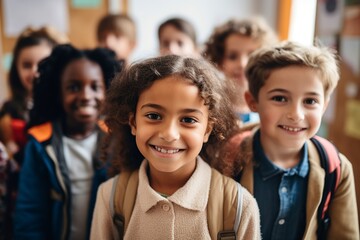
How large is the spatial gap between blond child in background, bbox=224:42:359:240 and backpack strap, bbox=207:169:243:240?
0.11m

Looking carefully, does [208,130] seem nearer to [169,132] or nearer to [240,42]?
[169,132]

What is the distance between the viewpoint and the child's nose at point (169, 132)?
86 cm

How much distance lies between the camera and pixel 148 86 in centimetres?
90

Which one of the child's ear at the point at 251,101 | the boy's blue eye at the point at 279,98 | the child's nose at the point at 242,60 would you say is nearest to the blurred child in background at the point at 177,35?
the child's nose at the point at 242,60

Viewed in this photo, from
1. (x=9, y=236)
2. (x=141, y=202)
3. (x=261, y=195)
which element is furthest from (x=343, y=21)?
(x=9, y=236)

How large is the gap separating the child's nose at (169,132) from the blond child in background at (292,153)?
0.29 metres

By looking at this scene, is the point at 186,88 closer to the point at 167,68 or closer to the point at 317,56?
the point at 167,68

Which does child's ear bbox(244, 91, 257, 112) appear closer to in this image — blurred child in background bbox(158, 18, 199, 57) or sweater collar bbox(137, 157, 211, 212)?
sweater collar bbox(137, 157, 211, 212)

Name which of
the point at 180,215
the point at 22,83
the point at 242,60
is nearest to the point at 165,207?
the point at 180,215

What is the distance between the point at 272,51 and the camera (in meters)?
1.07

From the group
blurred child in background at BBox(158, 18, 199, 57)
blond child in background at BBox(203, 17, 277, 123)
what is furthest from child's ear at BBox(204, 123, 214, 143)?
blurred child in background at BBox(158, 18, 199, 57)

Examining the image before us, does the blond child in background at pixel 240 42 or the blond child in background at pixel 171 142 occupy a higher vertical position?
the blond child in background at pixel 240 42

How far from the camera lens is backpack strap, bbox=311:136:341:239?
41.1 inches

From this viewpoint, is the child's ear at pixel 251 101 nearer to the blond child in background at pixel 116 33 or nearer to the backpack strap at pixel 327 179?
the backpack strap at pixel 327 179
